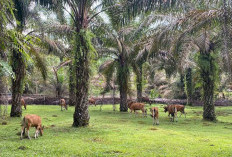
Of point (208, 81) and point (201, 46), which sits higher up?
point (201, 46)

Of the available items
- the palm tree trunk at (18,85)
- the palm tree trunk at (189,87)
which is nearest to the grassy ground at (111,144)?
the palm tree trunk at (18,85)

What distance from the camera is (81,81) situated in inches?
449

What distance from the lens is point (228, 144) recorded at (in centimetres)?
834

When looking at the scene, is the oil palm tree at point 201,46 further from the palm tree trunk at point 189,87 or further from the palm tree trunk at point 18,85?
the palm tree trunk at point 189,87

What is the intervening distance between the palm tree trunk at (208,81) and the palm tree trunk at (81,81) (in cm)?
728

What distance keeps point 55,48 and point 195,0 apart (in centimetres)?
922

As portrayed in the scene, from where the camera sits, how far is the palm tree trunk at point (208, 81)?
584 inches

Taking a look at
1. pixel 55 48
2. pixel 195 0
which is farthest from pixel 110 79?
pixel 195 0

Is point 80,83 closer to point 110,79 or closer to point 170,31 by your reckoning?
point 170,31

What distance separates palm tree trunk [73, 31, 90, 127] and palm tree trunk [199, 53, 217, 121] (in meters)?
7.28

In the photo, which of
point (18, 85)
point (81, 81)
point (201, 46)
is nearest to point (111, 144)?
point (81, 81)

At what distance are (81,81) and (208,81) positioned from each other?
816cm

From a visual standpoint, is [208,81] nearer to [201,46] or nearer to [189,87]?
[201,46]

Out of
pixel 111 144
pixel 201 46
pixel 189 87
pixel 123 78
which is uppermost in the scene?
pixel 201 46
